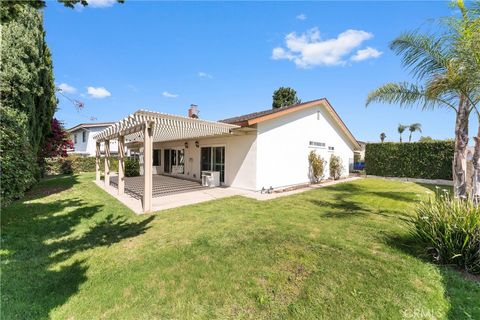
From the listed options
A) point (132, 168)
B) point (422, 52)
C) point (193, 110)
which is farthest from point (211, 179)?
point (422, 52)

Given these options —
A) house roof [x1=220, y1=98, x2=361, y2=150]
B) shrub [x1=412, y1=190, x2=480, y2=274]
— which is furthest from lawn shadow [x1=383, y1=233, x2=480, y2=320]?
house roof [x1=220, y1=98, x2=361, y2=150]

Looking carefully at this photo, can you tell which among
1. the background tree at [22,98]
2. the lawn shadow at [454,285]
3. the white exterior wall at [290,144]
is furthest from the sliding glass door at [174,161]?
the lawn shadow at [454,285]

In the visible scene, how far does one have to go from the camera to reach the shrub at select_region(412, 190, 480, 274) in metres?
3.95

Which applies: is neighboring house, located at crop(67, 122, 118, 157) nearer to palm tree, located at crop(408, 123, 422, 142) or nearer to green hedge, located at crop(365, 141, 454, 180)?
green hedge, located at crop(365, 141, 454, 180)

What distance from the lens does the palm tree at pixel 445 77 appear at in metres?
5.39

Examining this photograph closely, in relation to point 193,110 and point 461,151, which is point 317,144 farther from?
point 193,110

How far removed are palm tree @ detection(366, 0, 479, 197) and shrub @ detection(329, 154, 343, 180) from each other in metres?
11.0

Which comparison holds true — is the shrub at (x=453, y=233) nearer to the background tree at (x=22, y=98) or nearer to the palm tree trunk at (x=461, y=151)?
the palm tree trunk at (x=461, y=151)

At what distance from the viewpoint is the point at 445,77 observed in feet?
18.5

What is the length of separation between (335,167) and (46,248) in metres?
17.7

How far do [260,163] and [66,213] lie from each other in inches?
357

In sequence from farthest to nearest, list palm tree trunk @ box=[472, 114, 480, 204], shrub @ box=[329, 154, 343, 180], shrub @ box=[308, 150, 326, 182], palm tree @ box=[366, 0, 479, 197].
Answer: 1. shrub @ box=[329, 154, 343, 180]
2. shrub @ box=[308, 150, 326, 182]
3. palm tree @ box=[366, 0, 479, 197]
4. palm tree trunk @ box=[472, 114, 480, 204]

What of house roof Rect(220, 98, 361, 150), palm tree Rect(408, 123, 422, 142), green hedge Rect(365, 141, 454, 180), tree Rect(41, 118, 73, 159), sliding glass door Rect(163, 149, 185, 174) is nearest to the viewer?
house roof Rect(220, 98, 361, 150)

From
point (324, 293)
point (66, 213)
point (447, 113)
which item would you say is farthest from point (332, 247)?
point (66, 213)
